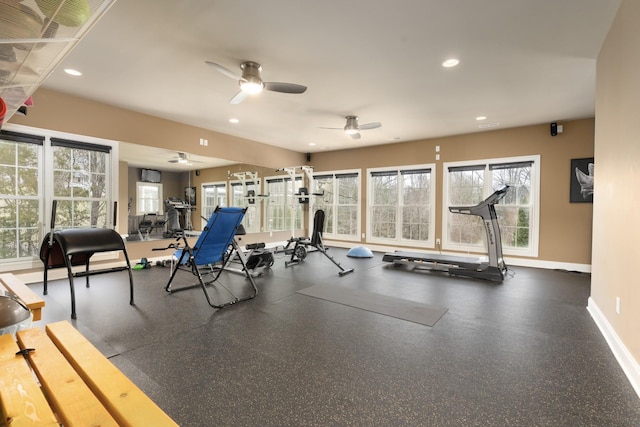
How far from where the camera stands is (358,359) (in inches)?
86.9

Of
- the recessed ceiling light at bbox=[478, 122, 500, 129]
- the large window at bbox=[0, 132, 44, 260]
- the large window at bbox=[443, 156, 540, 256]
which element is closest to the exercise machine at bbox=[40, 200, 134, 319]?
the large window at bbox=[0, 132, 44, 260]

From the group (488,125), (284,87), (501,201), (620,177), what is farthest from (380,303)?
(488,125)

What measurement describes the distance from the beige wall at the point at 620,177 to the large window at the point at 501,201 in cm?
312

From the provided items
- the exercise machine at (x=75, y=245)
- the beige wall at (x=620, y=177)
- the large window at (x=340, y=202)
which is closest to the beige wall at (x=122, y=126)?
the exercise machine at (x=75, y=245)

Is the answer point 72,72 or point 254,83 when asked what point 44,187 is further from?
point 254,83

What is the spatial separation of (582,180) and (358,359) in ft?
19.0

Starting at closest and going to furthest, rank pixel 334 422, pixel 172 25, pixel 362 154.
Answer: pixel 334 422 < pixel 172 25 < pixel 362 154

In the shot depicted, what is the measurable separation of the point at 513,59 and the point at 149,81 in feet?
15.1

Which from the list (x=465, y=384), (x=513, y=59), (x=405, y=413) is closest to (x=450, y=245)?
(x=513, y=59)

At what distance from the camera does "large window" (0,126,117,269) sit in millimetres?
4039

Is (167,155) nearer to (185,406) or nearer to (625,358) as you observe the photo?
(185,406)

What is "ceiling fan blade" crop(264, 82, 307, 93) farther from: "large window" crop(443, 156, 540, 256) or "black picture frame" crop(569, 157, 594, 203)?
"black picture frame" crop(569, 157, 594, 203)

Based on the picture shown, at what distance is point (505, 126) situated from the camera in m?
5.89

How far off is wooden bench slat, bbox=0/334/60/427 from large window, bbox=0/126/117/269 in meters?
4.39
